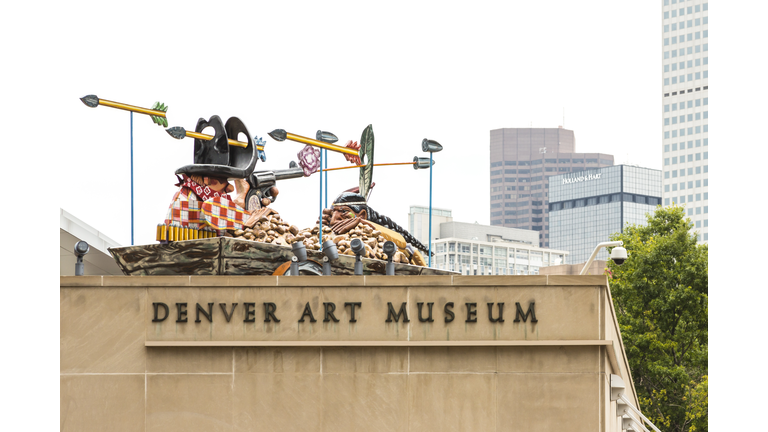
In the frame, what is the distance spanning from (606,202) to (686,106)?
31.9m

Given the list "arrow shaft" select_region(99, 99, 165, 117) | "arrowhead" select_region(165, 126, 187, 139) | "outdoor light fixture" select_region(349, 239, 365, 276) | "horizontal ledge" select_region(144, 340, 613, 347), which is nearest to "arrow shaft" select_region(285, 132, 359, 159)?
"arrowhead" select_region(165, 126, 187, 139)

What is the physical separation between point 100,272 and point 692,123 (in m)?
148

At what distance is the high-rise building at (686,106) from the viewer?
159750mm

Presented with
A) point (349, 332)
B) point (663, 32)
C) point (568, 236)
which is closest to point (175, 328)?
point (349, 332)

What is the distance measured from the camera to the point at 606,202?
625 feet

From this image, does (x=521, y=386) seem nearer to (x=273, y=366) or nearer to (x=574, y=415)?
(x=574, y=415)

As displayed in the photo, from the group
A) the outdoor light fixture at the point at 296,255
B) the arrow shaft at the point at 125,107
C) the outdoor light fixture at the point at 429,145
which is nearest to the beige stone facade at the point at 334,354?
the outdoor light fixture at the point at 296,255

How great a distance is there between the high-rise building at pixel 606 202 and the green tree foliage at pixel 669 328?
151967 millimetres

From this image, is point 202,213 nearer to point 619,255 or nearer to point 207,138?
point 207,138

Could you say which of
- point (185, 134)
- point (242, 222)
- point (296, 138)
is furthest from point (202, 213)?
point (296, 138)

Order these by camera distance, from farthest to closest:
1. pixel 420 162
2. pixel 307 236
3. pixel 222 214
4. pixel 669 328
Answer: pixel 669 328 < pixel 420 162 < pixel 307 236 < pixel 222 214

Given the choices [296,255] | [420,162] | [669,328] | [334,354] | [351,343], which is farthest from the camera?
[669,328]

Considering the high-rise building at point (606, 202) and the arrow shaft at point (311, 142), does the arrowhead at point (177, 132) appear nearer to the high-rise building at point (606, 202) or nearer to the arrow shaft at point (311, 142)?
the arrow shaft at point (311, 142)

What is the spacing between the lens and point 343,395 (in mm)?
16516
